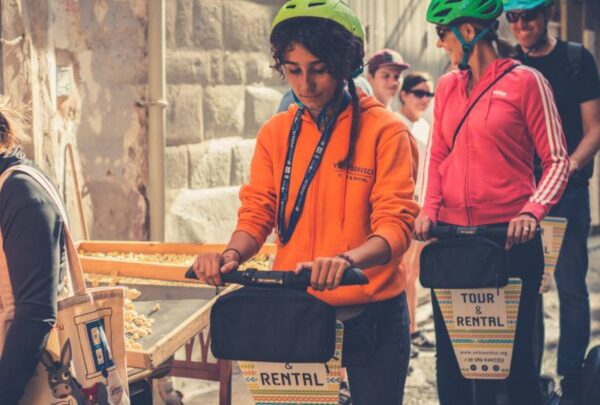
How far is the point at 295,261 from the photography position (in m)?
3.67

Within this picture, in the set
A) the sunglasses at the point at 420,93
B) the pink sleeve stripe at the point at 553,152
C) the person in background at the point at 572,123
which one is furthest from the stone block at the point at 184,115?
the pink sleeve stripe at the point at 553,152

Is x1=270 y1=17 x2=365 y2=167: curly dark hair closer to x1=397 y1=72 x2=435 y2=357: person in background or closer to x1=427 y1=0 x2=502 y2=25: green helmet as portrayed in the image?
x1=427 y1=0 x2=502 y2=25: green helmet

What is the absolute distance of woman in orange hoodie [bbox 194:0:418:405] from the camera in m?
3.55

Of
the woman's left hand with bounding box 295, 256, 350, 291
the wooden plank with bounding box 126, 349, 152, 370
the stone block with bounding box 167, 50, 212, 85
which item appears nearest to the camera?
the woman's left hand with bounding box 295, 256, 350, 291

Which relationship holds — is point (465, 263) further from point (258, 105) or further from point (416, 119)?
point (416, 119)

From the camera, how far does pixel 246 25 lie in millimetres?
7941

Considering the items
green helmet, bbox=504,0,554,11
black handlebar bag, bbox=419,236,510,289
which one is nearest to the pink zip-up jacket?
black handlebar bag, bbox=419,236,510,289

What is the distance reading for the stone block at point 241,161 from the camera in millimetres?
7941

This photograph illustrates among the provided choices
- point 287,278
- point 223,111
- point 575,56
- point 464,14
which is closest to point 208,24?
point 223,111

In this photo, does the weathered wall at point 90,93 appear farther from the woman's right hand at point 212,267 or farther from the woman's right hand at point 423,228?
the woman's right hand at point 212,267

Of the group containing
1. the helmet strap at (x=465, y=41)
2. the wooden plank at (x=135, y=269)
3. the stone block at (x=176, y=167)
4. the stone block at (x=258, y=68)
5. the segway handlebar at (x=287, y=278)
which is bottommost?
the wooden plank at (x=135, y=269)

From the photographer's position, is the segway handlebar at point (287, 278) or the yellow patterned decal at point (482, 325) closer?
the segway handlebar at point (287, 278)

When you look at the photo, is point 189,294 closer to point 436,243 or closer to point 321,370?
point 436,243

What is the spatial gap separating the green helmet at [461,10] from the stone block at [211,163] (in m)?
2.91
